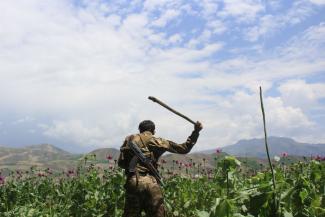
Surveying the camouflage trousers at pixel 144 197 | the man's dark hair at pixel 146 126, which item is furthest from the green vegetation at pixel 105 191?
the man's dark hair at pixel 146 126

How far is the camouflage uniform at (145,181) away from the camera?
28.0ft

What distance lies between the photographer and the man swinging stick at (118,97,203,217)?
336 inches

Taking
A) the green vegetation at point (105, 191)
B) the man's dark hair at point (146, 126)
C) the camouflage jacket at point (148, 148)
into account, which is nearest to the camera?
the camouflage jacket at point (148, 148)

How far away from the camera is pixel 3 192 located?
1502 centimetres

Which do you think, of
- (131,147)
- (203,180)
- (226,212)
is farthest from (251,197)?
(203,180)

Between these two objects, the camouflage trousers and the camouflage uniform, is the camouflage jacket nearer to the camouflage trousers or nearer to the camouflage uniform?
the camouflage uniform

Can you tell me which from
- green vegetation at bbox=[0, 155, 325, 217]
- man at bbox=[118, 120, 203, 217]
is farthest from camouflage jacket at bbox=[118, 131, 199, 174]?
green vegetation at bbox=[0, 155, 325, 217]

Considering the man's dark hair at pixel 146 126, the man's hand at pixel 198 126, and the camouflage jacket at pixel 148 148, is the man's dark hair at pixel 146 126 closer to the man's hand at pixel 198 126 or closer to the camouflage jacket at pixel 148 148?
the camouflage jacket at pixel 148 148

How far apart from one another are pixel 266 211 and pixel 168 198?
35.1 feet

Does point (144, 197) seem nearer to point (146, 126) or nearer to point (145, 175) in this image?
point (145, 175)

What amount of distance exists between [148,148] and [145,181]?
1.99ft

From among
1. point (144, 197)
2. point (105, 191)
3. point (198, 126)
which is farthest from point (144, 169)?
point (105, 191)

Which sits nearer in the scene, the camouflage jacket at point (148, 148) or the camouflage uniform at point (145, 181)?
the camouflage uniform at point (145, 181)

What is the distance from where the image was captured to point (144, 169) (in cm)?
868
